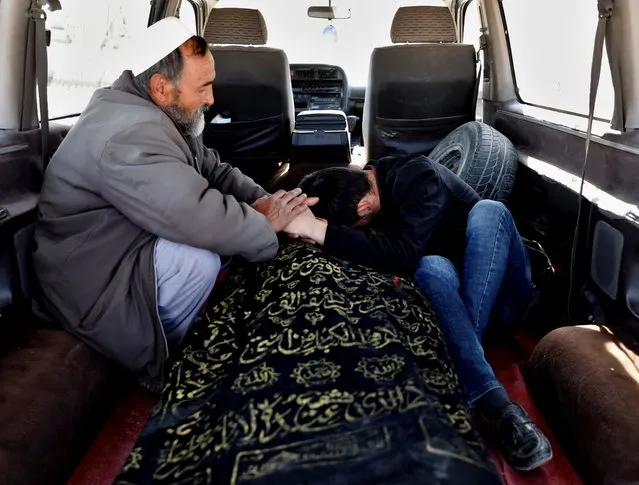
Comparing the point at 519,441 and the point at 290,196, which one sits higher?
the point at 290,196

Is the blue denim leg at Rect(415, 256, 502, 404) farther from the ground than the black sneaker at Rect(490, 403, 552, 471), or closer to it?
farther from the ground

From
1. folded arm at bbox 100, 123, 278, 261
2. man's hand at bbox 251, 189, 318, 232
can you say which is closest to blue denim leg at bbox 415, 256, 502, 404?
man's hand at bbox 251, 189, 318, 232

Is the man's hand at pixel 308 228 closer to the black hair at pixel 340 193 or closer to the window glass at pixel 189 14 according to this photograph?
the black hair at pixel 340 193

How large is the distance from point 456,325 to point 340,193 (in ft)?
1.92

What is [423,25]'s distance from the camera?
4559mm

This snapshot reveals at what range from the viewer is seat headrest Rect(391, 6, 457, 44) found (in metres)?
4.55

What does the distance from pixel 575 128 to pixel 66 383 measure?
2.07 meters

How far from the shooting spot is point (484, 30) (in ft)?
12.3

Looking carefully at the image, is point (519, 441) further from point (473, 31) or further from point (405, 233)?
point (473, 31)

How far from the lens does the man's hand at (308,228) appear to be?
6.53 ft

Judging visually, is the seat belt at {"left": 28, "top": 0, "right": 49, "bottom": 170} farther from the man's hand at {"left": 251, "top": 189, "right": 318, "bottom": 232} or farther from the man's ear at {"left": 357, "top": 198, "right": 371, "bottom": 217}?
the man's ear at {"left": 357, "top": 198, "right": 371, "bottom": 217}

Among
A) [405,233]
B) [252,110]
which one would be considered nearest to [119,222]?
[405,233]

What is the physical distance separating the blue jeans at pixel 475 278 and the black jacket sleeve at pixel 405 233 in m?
0.11

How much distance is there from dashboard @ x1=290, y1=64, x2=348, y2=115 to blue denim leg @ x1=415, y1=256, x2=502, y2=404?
14.5 ft
